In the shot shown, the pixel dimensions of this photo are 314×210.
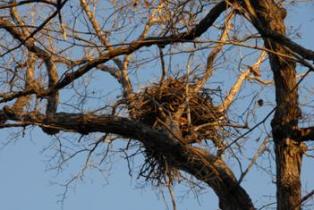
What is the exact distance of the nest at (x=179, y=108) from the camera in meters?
8.27

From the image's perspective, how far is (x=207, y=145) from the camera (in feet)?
25.7

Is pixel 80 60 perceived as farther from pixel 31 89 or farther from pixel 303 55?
pixel 303 55

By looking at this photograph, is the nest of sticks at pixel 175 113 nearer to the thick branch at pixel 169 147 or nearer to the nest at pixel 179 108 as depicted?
the nest at pixel 179 108

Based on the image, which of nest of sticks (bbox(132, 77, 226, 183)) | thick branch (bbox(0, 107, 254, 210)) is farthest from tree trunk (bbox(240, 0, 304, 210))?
nest of sticks (bbox(132, 77, 226, 183))

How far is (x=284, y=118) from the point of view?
636 centimetres

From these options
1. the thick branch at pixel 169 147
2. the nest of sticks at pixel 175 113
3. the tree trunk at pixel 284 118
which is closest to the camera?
the tree trunk at pixel 284 118

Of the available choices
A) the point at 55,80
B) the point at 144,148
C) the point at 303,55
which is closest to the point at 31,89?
the point at 55,80

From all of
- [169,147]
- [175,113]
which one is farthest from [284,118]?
[175,113]

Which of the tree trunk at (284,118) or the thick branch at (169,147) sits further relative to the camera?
the thick branch at (169,147)

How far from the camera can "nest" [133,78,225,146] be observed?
8.27 meters

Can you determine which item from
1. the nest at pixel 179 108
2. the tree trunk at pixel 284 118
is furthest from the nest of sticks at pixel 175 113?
the tree trunk at pixel 284 118

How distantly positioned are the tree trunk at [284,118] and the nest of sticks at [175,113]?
5.22ft

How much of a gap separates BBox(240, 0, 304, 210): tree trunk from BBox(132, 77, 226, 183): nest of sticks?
62.6 inches

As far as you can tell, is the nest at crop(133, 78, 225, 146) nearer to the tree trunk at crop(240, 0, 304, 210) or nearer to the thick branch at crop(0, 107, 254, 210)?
the thick branch at crop(0, 107, 254, 210)
